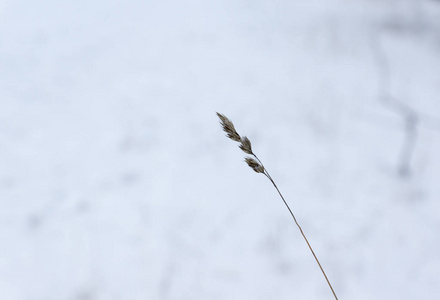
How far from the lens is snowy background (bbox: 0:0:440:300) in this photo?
2.81 ft

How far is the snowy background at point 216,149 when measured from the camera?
33.8 inches

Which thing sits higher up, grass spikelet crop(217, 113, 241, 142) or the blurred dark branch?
grass spikelet crop(217, 113, 241, 142)

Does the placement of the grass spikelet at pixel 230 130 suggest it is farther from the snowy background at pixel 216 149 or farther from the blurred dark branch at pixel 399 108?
the blurred dark branch at pixel 399 108

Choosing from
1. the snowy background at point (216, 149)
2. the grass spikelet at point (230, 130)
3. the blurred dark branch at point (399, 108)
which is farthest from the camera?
the blurred dark branch at point (399, 108)

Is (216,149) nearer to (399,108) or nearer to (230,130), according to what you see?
(399,108)

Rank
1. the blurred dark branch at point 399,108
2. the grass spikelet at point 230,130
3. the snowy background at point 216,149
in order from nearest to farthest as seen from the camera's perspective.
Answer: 1. the grass spikelet at point 230,130
2. the snowy background at point 216,149
3. the blurred dark branch at point 399,108

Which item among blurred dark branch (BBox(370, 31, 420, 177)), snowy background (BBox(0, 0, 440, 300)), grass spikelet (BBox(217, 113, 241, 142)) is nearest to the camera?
grass spikelet (BBox(217, 113, 241, 142))

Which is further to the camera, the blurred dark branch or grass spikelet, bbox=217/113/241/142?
the blurred dark branch

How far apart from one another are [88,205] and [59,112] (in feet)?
0.83

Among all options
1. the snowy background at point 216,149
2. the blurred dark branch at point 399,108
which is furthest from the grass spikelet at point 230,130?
the blurred dark branch at point 399,108

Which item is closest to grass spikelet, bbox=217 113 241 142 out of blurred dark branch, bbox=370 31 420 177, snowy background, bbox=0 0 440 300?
snowy background, bbox=0 0 440 300

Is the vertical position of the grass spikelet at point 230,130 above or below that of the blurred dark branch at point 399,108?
above

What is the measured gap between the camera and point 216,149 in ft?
3.43

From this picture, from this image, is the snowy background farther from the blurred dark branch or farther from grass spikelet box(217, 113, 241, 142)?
grass spikelet box(217, 113, 241, 142)
